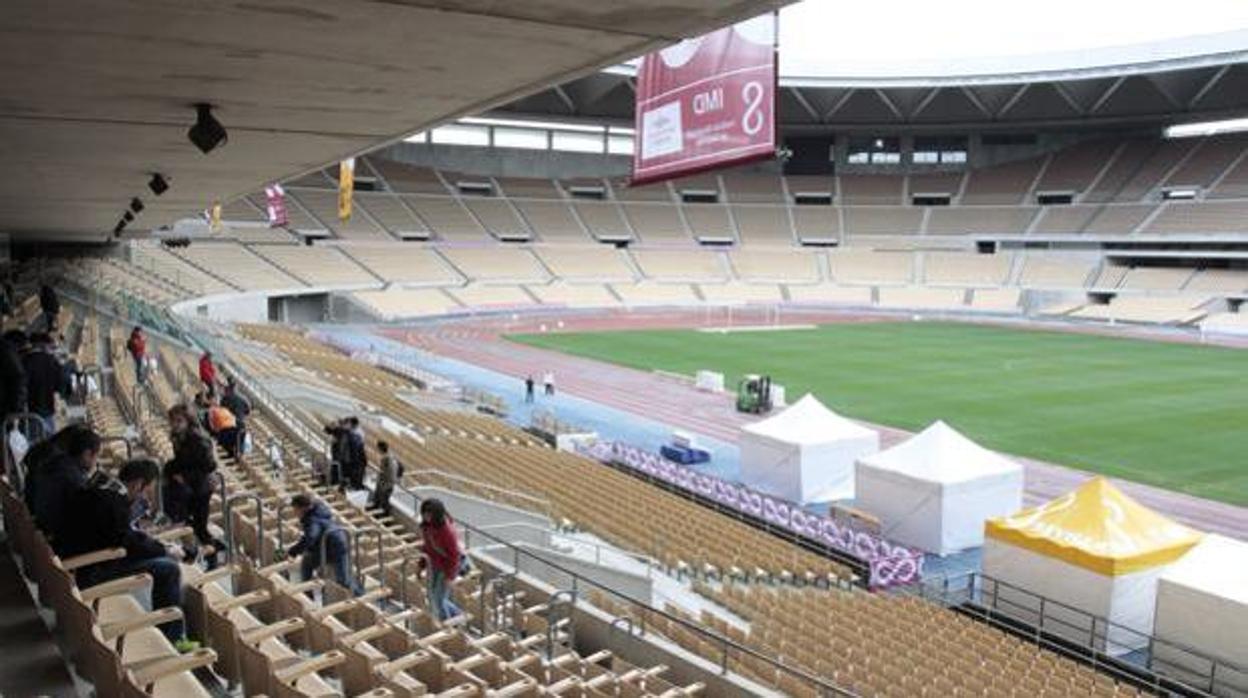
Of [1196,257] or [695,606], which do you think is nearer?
[695,606]

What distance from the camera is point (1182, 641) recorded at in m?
11.3

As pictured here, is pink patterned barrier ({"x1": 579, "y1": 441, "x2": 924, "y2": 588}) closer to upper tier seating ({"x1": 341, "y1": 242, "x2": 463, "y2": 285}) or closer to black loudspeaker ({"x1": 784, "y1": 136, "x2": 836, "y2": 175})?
upper tier seating ({"x1": 341, "y1": 242, "x2": 463, "y2": 285})

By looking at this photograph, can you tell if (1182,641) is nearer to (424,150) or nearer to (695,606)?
(695,606)

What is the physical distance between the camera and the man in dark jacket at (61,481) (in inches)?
191

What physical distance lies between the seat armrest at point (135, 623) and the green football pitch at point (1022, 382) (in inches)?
807

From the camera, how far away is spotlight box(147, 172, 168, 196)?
1023cm

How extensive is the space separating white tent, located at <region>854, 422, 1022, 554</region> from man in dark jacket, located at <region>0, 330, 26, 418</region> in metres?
13.1

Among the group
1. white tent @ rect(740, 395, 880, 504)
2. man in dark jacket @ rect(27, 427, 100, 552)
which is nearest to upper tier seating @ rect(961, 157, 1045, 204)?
white tent @ rect(740, 395, 880, 504)

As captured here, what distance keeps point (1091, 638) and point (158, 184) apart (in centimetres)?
1261

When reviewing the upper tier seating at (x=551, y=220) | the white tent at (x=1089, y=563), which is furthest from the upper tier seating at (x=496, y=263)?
the white tent at (x=1089, y=563)

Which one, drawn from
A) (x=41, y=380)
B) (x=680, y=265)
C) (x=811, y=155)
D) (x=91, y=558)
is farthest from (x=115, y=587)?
(x=811, y=155)

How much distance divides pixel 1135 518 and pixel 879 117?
55.7 meters

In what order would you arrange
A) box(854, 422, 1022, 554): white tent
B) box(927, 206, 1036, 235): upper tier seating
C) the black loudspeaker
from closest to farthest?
box(854, 422, 1022, 554): white tent → box(927, 206, 1036, 235): upper tier seating → the black loudspeaker

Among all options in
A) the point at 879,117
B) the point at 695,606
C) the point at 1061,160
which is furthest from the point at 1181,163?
the point at 695,606
